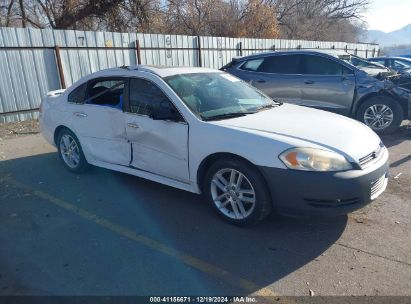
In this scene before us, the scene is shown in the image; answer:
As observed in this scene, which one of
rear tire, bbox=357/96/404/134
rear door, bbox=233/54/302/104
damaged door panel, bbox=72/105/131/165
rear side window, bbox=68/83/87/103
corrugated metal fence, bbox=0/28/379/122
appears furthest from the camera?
corrugated metal fence, bbox=0/28/379/122

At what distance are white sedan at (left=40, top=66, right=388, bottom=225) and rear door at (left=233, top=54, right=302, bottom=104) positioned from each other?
330 cm

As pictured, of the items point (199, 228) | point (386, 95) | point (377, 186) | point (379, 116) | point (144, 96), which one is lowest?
point (199, 228)

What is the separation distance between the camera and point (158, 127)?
158 inches

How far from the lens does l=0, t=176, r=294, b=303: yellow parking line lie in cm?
272

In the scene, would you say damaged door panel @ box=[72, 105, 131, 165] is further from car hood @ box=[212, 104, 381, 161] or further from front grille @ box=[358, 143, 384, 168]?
front grille @ box=[358, 143, 384, 168]

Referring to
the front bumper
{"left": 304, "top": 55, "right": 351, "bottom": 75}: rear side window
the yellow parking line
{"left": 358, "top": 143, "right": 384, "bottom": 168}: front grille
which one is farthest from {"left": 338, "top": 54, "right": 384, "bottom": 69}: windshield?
the yellow parking line

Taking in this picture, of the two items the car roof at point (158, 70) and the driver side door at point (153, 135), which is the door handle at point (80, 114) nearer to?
the car roof at point (158, 70)

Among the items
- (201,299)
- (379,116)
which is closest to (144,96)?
(201,299)

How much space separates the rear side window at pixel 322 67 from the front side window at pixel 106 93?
4.53 meters

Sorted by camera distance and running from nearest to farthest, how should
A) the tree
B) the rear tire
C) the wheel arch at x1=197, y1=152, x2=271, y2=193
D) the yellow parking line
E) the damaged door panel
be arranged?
1. the yellow parking line
2. the wheel arch at x1=197, y1=152, x2=271, y2=193
3. the damaged door panel
4. the rear tire
5. the tree

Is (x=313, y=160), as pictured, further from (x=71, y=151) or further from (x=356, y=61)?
(x=356, y=61)

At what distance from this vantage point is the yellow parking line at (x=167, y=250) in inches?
107

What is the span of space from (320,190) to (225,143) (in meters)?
0.97

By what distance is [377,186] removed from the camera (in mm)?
3357
